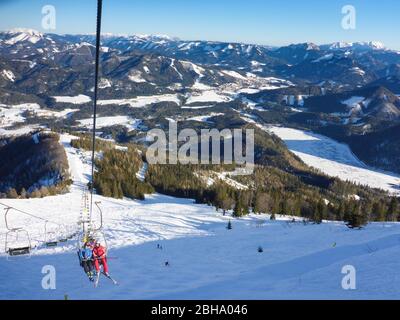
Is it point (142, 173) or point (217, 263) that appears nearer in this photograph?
point (217, 263)

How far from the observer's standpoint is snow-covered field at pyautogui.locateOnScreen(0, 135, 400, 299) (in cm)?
1909

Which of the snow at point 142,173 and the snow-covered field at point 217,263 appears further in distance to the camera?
the snow at point 142,173

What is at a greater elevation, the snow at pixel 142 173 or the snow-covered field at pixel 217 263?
the snow-covered field at pixel 217 263

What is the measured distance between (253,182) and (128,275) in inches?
5497

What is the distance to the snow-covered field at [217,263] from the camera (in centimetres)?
1909

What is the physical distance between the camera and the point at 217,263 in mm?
27344

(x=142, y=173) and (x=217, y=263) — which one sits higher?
(x=217, y=263)

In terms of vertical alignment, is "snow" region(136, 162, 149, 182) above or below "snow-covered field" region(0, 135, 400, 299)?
below

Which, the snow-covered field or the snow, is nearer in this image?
the snow-covered field
